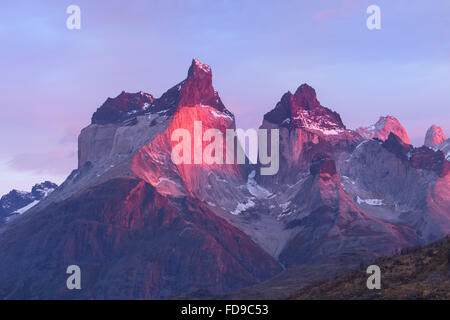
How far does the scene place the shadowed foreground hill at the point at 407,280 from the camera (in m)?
116

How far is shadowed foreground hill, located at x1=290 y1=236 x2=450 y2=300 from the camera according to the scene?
115500mm

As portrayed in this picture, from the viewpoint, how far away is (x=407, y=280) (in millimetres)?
124875
